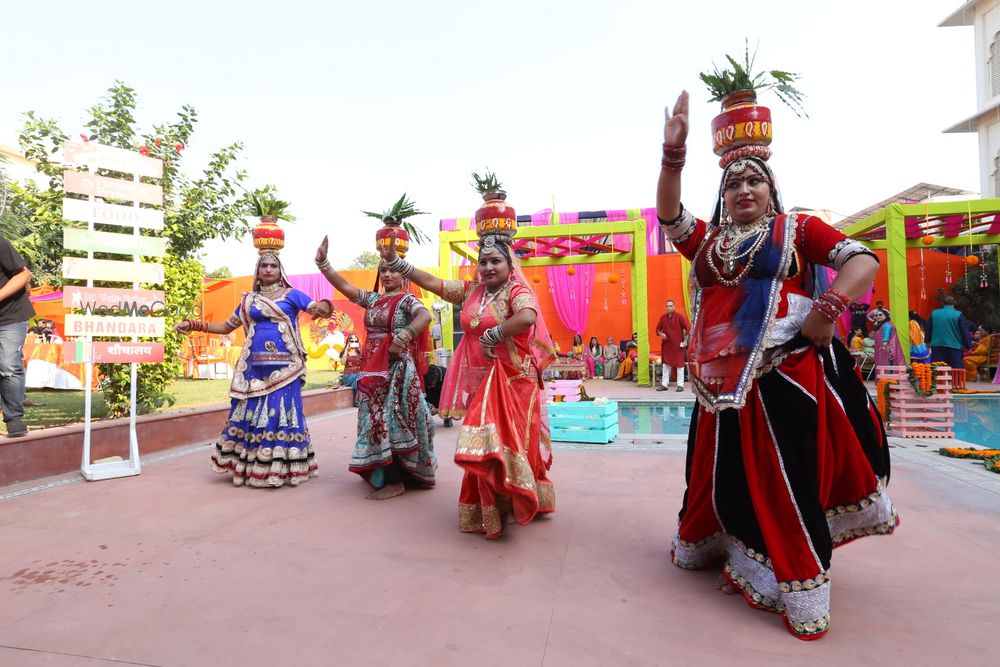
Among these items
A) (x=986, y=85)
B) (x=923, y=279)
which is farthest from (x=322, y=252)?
(x=986, y=85)

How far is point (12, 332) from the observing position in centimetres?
440

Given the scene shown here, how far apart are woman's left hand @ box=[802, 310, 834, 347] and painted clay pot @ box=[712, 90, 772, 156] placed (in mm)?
768

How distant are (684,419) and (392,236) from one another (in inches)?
240

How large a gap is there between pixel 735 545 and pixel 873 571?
79cm

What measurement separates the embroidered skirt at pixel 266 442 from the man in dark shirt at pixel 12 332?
1672 mm

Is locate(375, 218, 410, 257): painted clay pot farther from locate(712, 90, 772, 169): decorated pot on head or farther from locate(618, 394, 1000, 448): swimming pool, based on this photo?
locate(618, 394, 1000, 448): swimming pool

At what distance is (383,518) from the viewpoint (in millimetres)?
3414

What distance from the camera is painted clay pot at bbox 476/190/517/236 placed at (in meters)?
3.47

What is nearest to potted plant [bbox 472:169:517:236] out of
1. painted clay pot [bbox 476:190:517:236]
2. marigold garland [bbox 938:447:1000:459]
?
painted clay pot [bbox 476:190:517:236]

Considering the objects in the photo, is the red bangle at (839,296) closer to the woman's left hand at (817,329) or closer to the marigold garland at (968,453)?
the woman's left hand at (817,329)

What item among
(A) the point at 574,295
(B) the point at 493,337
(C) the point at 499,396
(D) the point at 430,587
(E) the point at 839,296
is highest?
(A) the point at 574,295

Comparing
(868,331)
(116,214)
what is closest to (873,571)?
(116,214)

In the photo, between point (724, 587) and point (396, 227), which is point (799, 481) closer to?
point (724, 587)

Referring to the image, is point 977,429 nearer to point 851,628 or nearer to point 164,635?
point 851,628
